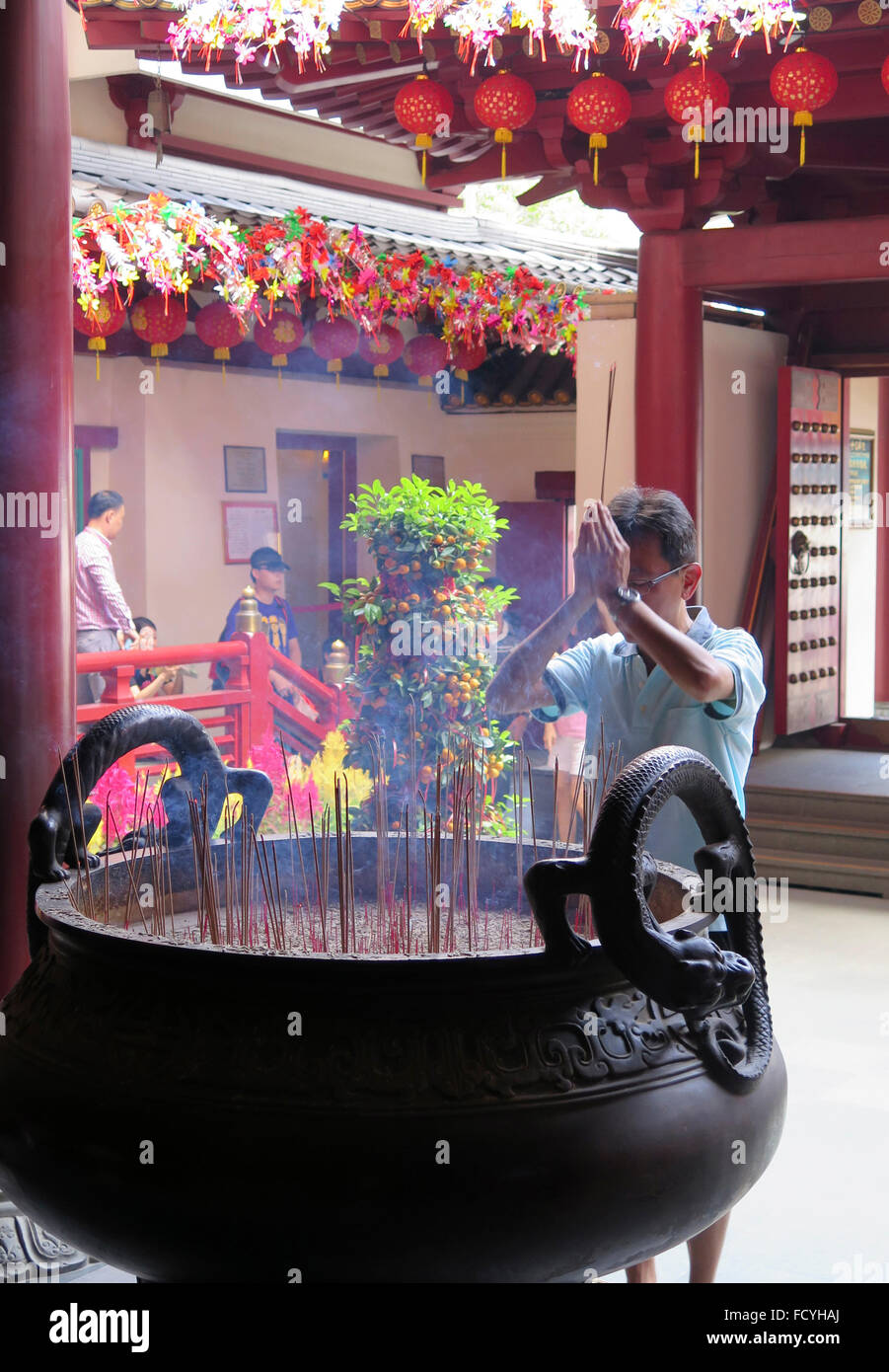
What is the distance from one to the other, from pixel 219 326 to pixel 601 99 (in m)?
2.48

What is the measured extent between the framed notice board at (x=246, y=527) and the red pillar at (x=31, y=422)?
5878 mm

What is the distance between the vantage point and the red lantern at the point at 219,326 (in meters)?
7.26

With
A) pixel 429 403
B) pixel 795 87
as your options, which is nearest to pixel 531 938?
pixel 795 87

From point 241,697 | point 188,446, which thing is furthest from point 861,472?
point 241,697

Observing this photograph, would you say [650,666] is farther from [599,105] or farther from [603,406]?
[603,406]

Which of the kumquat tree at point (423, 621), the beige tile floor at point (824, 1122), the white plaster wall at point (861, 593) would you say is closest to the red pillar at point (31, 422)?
the beige tile floor at point (824, 1122)

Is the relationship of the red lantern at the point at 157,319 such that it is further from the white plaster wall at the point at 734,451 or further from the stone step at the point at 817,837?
the stone step at the point at 817,837

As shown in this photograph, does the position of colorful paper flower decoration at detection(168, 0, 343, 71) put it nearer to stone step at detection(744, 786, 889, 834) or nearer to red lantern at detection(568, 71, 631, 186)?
red lantern at detection(568, 71, 631, 186)

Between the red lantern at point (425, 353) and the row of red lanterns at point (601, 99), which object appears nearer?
the row of red lanterns at point (601, 99)

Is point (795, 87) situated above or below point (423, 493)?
above
